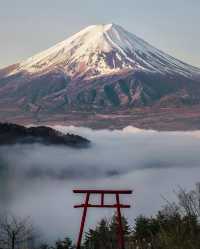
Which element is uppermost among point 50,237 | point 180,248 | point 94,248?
point 50,237

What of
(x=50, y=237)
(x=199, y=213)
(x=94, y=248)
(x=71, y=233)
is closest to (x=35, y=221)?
(x=71, y=233)

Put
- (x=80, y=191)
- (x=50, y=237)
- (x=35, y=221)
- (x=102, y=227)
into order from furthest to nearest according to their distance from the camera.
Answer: (x=35, y=221), (x=50, y=237), (x=102, y=227), (x=80, y=191)

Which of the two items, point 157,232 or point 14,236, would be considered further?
point 157,232

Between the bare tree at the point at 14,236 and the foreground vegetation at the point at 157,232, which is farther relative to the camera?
the bare tree at the point at 14,236

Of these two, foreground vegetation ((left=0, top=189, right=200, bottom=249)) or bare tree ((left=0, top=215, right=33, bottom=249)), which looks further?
bare tree ((left=0, top=215, right=33, bottom=249))

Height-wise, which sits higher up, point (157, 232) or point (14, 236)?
point (157, 232)

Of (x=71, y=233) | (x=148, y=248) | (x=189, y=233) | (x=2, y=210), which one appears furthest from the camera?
(x=2, y=210)

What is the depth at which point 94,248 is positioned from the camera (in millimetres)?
60750

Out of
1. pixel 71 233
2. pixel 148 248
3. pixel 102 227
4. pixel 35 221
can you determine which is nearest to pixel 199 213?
pixel 148 248

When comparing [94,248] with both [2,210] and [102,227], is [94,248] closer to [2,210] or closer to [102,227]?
[102,227]

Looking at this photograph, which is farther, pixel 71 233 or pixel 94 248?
pixel 71 233

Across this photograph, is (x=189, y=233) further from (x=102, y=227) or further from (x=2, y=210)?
(x=2, y=210)

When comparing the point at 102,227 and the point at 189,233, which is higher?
the point at 102,227

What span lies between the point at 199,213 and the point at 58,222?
174407mm
